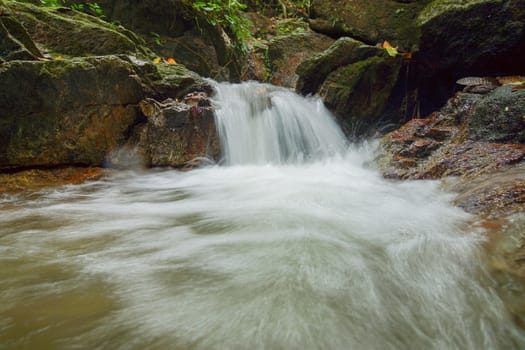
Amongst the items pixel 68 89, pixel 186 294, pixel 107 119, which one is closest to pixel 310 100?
pixel 107 119

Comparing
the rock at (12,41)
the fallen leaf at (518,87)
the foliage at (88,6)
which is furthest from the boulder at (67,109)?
the fallen leaf at (518,87)

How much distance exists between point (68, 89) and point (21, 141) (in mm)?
940

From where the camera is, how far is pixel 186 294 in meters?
1.38

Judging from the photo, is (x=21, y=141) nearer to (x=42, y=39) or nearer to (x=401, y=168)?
(x=42, y=39)

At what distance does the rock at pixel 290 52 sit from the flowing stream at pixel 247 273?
6756mm

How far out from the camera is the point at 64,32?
4.79m

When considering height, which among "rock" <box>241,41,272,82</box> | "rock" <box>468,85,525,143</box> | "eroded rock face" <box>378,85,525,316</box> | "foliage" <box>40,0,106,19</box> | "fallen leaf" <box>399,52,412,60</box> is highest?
"foliage" <box>40,0,106,19</box>

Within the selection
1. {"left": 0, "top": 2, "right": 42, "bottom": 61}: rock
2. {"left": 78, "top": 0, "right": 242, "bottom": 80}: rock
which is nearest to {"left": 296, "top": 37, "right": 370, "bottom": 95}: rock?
{"left": 78, "top": 0, "right": 242, "bottom": 80}: rock

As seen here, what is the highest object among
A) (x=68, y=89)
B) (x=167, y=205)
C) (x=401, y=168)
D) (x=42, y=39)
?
(x=42, y=39)

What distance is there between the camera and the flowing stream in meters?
1.11

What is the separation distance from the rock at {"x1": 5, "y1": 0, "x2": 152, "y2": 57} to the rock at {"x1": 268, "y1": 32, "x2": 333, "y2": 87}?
5.32m

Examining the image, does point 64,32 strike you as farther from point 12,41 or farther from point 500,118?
point 500,118

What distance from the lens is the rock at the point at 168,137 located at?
4699 millimetres

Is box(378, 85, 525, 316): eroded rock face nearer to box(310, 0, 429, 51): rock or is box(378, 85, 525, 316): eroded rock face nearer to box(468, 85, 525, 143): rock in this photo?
box(468, 85, 525, 143): rock
